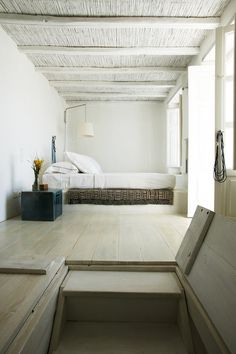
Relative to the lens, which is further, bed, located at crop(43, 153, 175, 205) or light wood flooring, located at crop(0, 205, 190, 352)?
bed, located at crop(43, 153, 175, 205)

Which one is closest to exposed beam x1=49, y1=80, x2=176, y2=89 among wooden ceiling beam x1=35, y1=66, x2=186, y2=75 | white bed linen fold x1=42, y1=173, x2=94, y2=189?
wooden ceiling beam x1=35, y1=66, x2=186, y2=75

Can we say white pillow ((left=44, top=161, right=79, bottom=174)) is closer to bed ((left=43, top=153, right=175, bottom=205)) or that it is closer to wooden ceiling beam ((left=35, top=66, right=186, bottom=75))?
bed ((left=43, top=153, right=175, bottom=205))

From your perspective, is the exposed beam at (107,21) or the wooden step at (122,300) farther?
the exposed beam at (107,21)

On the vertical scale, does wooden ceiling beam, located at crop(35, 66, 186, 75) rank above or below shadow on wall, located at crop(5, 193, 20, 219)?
above

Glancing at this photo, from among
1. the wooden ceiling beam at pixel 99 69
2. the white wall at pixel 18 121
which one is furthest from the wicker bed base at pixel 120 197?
the wooden ceiling beam at pixel 99 69

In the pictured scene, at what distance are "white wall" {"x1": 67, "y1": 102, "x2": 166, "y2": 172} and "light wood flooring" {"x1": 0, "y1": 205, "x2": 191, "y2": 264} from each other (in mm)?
2714

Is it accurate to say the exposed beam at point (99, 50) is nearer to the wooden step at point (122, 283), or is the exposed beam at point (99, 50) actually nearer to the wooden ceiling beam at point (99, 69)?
the wooden ceiling beam at point (99, 69)

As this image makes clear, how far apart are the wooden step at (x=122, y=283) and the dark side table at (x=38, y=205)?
62.3 inches

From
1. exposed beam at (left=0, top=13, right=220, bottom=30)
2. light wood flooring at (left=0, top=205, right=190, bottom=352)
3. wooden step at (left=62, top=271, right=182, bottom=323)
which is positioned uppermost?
exposed beam at (left=0, top=13, right=220, bottom=30)

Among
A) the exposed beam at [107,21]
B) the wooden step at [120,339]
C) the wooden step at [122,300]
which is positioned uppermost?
the exposed beam at [107,21]

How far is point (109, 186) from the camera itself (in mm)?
4078

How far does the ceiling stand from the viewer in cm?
256

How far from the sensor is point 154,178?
407cm

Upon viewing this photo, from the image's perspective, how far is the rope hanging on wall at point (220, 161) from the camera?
8.02 ft
